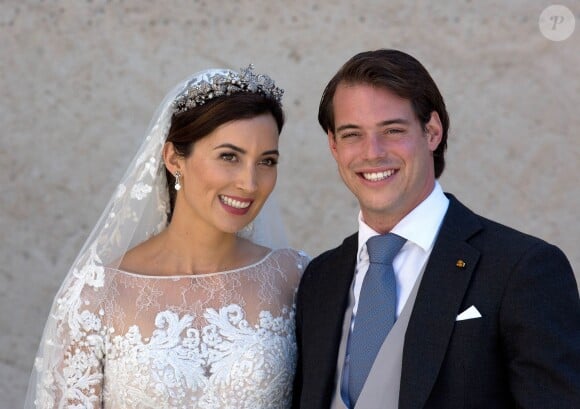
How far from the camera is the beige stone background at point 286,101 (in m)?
5.30

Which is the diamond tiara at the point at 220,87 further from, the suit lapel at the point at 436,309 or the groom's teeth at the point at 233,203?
the suit lapel at the point at 436,309

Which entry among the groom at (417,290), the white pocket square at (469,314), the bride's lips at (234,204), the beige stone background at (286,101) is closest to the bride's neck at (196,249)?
the bride's lips at (234,204)

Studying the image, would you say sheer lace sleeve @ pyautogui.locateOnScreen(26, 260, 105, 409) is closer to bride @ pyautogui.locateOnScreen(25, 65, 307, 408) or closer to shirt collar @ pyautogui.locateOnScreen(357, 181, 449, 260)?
bride @ pyautogui.locateOnScreen(25, 65, 307, 408)

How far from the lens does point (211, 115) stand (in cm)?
341

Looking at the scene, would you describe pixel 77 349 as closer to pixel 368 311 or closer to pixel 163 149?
pixel 163 149

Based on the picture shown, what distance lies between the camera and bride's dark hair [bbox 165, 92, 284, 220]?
341 cm

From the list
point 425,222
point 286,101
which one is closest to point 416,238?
point 425,222

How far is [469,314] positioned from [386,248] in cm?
36

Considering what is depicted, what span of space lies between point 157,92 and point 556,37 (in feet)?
6.66

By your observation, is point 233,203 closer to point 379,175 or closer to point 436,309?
point 379,175

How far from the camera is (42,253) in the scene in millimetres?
5570

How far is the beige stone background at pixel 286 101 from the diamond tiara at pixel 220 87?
1909mm

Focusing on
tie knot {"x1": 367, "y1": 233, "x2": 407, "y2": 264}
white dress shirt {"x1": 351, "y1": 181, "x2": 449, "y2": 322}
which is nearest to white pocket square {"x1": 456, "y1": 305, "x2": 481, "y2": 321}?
white dress shirt {"x1": 351, "y1": 181, "x2": 449, "y2": 322}

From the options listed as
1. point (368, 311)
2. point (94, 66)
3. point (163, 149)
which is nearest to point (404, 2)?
point (94, 66)
